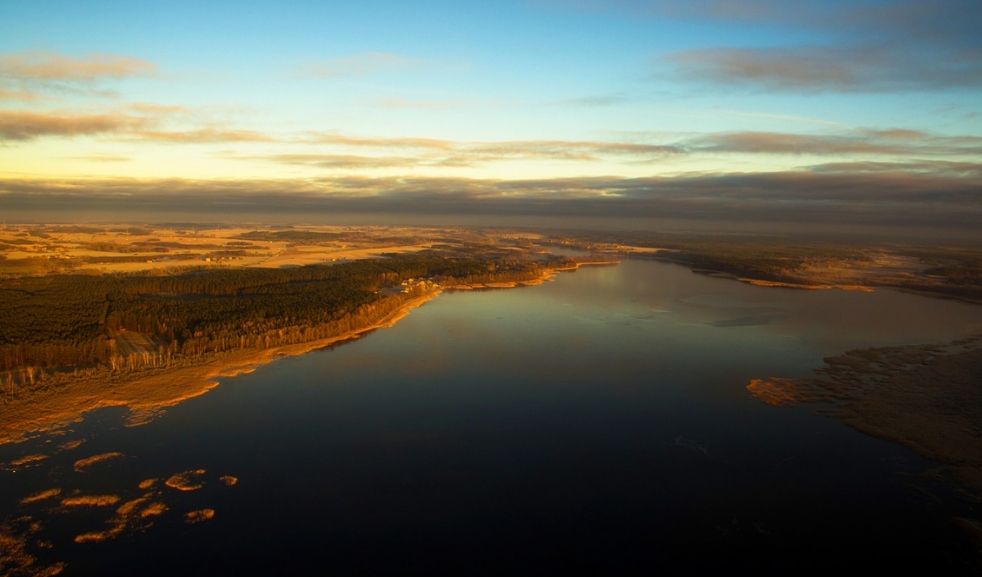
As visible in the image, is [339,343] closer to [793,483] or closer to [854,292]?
[793,483]

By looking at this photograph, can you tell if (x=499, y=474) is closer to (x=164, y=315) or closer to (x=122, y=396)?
(x=122, y=396)

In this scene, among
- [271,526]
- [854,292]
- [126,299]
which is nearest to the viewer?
[271,526]

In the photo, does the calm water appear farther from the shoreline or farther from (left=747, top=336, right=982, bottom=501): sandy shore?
(left=747, top=336, right=982, bottom=501): sandy shore

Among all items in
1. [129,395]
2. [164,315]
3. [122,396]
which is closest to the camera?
[122,396]

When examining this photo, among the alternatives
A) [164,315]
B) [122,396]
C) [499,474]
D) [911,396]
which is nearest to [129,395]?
[122,396]

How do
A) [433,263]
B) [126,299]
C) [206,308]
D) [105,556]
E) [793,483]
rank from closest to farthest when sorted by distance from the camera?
[105,556] < [793,483] < [206,308] < [126,299] < [433,263]

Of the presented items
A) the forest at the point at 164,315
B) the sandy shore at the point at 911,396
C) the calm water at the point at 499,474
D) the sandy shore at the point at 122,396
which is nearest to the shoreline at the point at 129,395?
the sandy shore at the point at 122,396

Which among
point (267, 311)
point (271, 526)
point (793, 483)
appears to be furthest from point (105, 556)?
point (267, 311)
